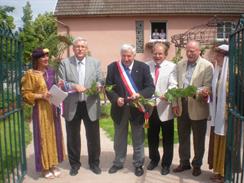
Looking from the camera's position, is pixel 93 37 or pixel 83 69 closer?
pixel 83 69

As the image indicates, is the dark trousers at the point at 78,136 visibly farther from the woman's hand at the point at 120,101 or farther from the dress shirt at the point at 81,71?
the woman's hand at the point at 120,101

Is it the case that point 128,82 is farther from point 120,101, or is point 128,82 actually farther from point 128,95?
point 120,101

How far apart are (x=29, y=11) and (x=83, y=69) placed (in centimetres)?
4597

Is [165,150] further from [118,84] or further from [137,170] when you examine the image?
[118,84]

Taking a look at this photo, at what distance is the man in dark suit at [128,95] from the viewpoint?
5789 mm

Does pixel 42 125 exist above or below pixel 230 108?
below

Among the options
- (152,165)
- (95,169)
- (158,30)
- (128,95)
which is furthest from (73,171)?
(158,30)

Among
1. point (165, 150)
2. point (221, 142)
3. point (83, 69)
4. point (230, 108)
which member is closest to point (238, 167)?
point (221, 142)

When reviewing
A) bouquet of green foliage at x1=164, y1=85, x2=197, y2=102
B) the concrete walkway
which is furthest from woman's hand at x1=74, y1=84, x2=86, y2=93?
the concrete walkway

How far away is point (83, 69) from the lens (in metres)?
5.98

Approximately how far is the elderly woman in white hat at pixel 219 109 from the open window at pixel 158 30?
14.9 metres

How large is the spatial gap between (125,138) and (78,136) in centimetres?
74

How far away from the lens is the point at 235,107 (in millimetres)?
4871

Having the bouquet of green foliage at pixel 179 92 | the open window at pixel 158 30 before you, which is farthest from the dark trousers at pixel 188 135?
the open window at pixel 158 30
